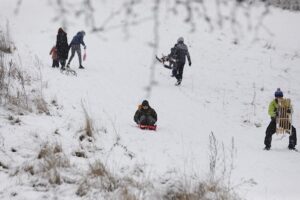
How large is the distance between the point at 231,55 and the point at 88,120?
1342 cm

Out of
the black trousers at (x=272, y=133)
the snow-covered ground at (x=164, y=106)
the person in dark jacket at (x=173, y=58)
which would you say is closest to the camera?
the snow-covered ground at (x=164, y=106)

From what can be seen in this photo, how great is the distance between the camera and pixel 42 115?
317 inches

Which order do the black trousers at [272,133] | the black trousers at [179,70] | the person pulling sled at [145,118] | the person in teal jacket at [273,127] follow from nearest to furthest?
the person pulling sled at [145,118]
the person in teal jacket at [273,127]
the black trousers at [272,133]
the black trousers at [179,70]

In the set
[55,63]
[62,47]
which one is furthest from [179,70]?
[55,63]

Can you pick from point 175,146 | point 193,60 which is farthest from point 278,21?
point 175,146

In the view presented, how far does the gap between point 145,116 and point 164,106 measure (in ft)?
8.79

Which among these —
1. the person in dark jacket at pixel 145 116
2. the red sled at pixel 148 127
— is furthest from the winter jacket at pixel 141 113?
the red sled at pixel 148 127

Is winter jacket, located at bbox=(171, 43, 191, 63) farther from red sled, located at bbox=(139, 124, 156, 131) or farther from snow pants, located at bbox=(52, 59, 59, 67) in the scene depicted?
red sled, located at bbox=(139, 124, 156, 131)

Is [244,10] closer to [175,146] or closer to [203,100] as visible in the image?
[175,146]

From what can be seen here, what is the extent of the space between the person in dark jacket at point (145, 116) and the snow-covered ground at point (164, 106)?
228mm

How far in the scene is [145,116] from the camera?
32.8ft

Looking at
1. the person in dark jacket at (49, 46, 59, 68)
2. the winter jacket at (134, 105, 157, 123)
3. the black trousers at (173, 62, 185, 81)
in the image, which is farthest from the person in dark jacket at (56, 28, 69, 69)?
the winter jacket at (134, 105, 157, 123)

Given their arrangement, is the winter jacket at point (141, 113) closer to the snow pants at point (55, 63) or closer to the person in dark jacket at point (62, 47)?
the person in dark jacket at point (62, 47)

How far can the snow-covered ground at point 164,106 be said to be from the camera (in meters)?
6.27
